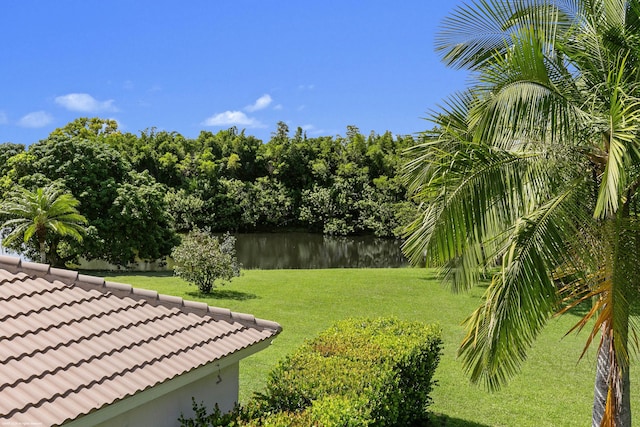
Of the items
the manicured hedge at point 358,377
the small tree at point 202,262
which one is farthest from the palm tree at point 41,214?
the manicured hedge at point 358,377

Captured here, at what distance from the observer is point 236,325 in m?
5.84

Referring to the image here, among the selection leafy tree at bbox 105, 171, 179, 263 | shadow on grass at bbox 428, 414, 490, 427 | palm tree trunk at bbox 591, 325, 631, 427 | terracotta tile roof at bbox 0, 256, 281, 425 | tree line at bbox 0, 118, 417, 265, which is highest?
tree line at bbox 0, 118, 417, 265

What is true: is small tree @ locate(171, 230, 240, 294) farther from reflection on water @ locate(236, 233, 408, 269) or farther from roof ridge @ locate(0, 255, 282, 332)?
reflection on water @ locate(236, 233, 408, 269)

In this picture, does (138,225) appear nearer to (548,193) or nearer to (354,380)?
(354,380)

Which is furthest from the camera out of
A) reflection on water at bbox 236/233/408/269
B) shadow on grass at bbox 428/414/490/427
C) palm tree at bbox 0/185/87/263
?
reflection on water at bbox 236/233/408/269

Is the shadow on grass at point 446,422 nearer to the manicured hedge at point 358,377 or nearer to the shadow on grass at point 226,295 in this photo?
the manicured hedge at point 358,377

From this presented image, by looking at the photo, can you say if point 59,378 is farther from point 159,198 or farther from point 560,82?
point 159,198

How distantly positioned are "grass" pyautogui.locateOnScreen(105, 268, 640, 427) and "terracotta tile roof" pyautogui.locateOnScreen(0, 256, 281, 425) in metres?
3.86

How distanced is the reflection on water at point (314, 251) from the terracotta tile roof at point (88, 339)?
28.7m

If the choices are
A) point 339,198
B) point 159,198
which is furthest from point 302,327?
point 339,198

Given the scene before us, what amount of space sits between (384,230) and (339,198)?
610 cm

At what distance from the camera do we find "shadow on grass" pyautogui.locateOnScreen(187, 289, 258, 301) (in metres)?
17.9

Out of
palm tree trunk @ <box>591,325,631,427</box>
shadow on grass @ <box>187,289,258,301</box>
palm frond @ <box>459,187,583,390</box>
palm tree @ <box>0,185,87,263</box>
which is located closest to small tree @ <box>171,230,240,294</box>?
shadow on grass @ <box>187,289,258,301</box>

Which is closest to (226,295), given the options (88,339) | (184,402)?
(184,402)
